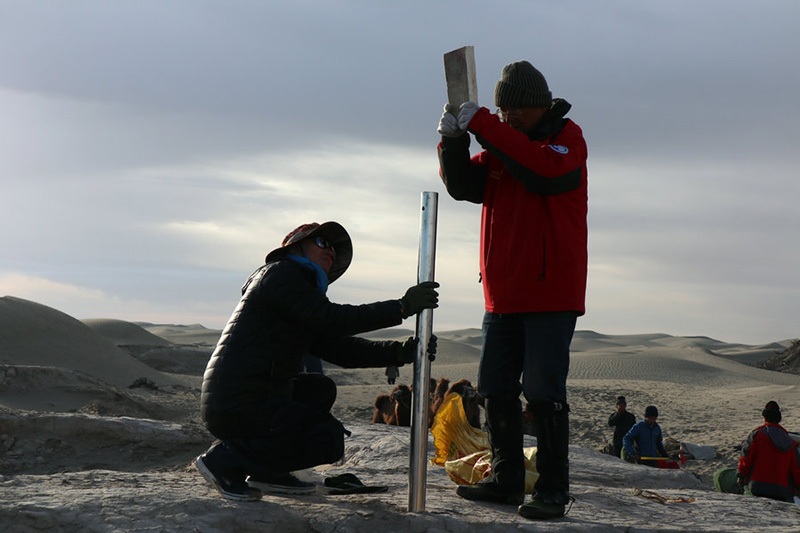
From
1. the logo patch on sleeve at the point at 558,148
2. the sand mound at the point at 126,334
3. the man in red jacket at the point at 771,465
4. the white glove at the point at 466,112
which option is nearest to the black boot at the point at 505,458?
the logo patch on sleeve at the point at 558,148

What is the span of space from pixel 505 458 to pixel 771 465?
16.2ft

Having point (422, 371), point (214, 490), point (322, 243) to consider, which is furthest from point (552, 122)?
point (214, 490)

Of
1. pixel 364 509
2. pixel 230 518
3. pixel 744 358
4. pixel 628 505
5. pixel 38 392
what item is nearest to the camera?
pixel 230 518

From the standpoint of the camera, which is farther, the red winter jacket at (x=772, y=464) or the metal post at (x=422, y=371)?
the red winter jacket at (x=772, y=464)

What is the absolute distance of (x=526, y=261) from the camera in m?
3.63

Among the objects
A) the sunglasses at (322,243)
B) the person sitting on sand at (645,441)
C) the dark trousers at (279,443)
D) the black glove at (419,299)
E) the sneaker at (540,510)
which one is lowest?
the person sitting on sand at (645,441)

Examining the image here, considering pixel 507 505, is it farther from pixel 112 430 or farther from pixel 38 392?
pixel 38 392

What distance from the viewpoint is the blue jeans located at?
3582mm

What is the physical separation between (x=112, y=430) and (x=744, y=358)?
49.5 meters

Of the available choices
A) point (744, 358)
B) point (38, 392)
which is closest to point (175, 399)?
point (38, 392)

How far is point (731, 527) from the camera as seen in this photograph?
3.74 m

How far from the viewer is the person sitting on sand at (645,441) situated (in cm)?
1029

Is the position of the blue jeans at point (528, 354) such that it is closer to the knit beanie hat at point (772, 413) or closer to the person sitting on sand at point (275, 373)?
the person sitting on sand at point (275, 373)

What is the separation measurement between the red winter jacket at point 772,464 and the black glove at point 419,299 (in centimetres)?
561
